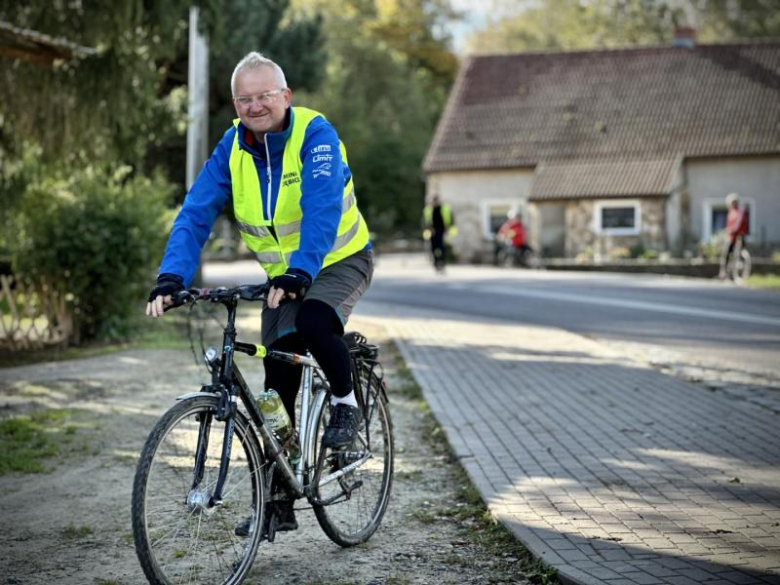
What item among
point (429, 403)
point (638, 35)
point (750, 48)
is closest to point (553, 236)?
point (750, 48)

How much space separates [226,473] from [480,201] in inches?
1556

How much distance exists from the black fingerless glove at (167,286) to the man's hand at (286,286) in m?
0.35

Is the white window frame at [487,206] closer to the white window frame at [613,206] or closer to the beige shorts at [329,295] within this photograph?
the white window frame at [613,206]

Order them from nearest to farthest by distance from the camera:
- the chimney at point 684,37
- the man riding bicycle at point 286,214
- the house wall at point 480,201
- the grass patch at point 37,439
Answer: the man riding bicycle at point 286,214 → the grass patch at point 37,439 → the house wall at point 480,201 → the chimney at point 684,37

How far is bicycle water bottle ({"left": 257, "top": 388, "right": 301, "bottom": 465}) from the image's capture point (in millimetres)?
4734

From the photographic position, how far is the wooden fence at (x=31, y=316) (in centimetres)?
1365

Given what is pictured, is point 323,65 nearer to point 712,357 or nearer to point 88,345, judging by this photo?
point 88,345

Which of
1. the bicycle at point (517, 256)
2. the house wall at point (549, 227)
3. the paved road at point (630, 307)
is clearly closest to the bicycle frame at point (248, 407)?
the paved road at point (630, 307)

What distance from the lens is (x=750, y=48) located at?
43500 mm

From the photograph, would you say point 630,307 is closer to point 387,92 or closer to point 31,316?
point 31,316

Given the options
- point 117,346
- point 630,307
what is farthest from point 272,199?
point 630,307

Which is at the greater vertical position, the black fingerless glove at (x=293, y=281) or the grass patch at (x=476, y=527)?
the black fingerless glove at (x=293, y=281)

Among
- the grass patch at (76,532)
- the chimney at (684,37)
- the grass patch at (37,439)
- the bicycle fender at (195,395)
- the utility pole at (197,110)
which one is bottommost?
the grass patch at (37,439)

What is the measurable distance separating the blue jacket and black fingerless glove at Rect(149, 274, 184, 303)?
0.03 m
